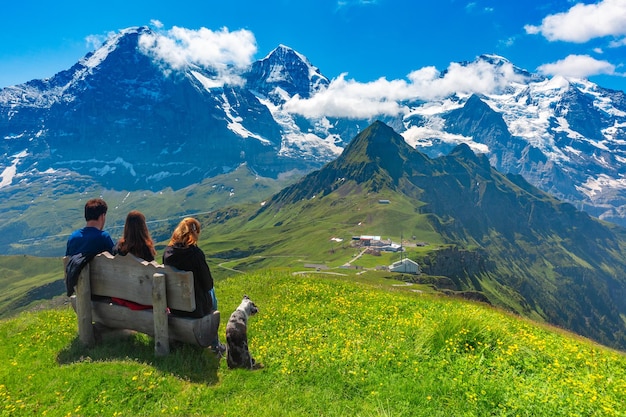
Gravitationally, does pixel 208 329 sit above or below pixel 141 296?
below

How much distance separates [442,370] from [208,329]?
23.3 ft

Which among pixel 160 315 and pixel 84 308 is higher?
pixel 84 308

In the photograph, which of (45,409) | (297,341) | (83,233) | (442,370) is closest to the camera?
(45,409)

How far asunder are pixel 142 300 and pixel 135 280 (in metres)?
0.65

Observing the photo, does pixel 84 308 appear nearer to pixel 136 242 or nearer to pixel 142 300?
pixel 142 300

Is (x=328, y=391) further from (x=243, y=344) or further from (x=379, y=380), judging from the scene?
(x=243, y=344)

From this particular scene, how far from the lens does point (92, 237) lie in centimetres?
1303

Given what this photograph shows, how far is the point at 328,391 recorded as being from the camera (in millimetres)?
10977

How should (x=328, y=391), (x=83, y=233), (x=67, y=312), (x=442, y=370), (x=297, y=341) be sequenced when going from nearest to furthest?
1. (x=328, y=391)
2. (x=442, y=370)
3. (x=83, y=233)
4. (x=297, y=341)
5. (x=67, y=312)

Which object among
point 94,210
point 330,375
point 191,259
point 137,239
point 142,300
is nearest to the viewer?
point 330,375

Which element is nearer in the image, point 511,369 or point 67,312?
point 511,369

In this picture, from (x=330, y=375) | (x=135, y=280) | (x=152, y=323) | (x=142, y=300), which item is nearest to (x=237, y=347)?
(x=152, y=323)

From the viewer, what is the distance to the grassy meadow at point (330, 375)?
9.90 meters

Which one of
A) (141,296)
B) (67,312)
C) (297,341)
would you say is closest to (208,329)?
(141,296)
